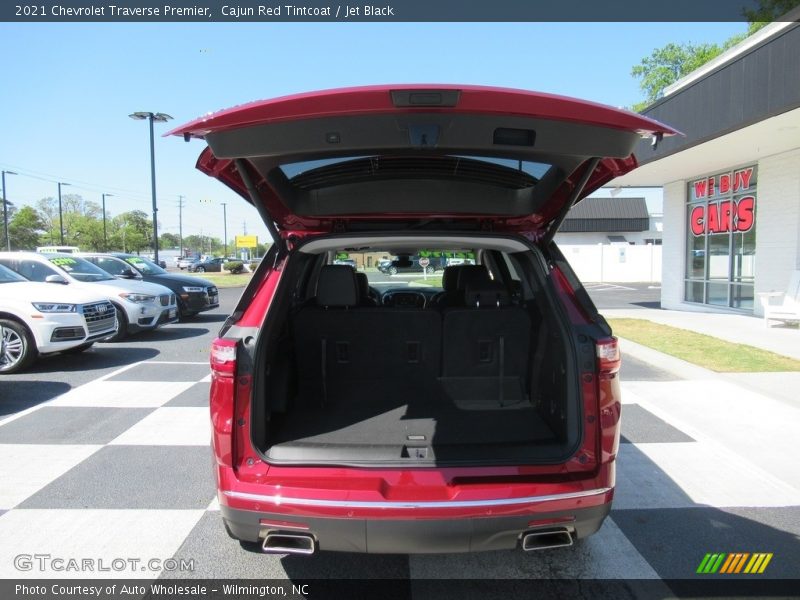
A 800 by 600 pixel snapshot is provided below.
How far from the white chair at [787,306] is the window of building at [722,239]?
1953 mm

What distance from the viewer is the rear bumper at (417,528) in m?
2.17

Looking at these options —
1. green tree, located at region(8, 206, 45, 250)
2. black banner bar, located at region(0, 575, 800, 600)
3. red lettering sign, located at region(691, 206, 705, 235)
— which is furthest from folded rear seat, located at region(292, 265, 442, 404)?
green tree, located at region(8, 206, 45, 250)

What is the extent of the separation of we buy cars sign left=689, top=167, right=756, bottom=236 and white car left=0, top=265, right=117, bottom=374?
1340cm

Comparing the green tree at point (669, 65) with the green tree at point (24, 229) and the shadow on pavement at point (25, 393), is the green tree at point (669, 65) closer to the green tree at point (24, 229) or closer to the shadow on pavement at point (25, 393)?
the shadow on pavement at point (25, 393)

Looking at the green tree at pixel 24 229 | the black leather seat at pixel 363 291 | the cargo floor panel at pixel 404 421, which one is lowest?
the cargo floor panel at pixel 404 421

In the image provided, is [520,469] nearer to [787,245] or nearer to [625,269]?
[787,245]

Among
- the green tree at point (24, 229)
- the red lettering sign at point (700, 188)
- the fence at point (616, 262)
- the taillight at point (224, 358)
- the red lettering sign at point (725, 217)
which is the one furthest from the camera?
the green tree at point (24, 229)

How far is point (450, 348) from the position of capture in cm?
356

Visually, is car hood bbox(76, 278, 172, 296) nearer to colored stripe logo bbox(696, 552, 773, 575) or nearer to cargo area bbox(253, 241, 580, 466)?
cargo area bbox(253, 241, 580, 466)

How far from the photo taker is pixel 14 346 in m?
7.13

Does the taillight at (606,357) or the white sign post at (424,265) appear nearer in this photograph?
the taillight at (606,357)

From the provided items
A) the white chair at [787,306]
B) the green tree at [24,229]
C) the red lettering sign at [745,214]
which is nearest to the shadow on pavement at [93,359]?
the white chair at [787,306]

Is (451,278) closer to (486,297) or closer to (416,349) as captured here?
(486,297)

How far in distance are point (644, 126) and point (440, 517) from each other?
168 cm
